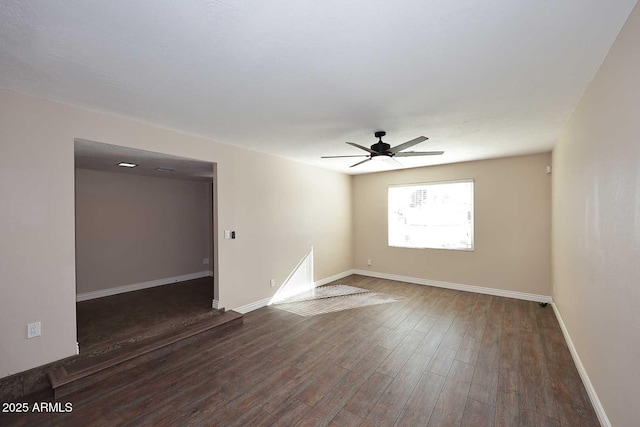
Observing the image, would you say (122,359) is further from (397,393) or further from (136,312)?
(397,393)

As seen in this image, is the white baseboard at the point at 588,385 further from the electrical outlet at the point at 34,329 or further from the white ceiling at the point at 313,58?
the electrical outlet at the point at 34,329

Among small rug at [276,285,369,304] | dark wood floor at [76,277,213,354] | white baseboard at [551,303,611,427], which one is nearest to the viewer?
white baseboard at [551,303,611,427]

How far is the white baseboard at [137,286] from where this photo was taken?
15.1 feet

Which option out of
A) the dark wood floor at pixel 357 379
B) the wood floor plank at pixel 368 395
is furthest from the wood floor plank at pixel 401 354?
the wood floor plank at pixel 368 395

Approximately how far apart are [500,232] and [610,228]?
346 centimetres

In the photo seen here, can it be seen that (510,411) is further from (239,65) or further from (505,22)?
(239,65)

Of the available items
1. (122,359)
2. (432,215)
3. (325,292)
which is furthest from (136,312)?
(432,215)

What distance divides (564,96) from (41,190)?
4793 millimetres

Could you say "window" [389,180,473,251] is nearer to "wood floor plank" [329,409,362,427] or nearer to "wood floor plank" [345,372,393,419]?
"wood floor plank" [345,372,393,419]

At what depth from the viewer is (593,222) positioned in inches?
82.5

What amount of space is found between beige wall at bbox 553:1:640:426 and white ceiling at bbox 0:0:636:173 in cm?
24

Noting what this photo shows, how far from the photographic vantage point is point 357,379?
8.20ft

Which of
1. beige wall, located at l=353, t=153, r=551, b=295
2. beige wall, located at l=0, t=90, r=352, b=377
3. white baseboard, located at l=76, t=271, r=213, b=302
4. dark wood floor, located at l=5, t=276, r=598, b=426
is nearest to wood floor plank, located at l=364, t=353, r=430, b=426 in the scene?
dark wood floor, located at l=5, t=276, r=598, b=426

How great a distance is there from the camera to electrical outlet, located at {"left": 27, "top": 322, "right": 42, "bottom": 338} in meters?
2.33
